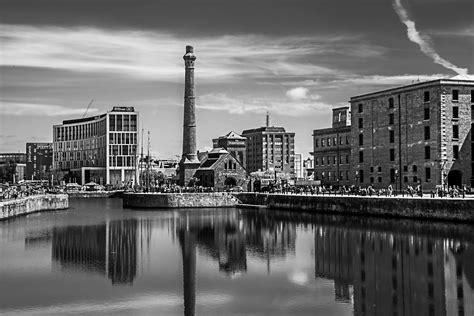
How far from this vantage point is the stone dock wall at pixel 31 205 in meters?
73.6

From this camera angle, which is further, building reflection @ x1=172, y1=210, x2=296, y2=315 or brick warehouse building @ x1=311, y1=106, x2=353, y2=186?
brick warehouse building @ x1=311, y1=106, x2=353, y2=186

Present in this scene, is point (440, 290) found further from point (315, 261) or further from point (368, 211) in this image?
point (368, 211)

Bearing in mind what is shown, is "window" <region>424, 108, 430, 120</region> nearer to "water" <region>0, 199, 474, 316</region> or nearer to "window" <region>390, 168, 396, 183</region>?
"window" <region>390, 168, 396, 183</region>

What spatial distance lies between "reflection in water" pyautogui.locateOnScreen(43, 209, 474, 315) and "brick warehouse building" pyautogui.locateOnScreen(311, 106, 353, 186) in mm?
32259

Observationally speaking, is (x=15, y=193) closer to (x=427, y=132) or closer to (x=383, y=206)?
(x=383, y=206)

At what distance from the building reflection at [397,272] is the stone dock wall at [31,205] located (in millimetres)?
39053

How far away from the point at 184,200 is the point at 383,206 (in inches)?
Result: 1512

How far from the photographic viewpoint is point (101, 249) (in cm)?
4778

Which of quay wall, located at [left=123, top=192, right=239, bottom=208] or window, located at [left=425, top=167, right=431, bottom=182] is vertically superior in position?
window, located at [left=425, top=167, right=431, bottom=182]

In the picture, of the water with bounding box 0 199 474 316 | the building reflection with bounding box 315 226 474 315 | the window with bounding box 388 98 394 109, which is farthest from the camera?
the window with bounding box 388 98 394 109

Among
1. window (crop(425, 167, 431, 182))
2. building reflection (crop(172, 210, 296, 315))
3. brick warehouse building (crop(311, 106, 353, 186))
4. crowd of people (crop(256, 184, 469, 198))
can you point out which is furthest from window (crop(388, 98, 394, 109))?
building reflection (crop(172, 210, 296, 315))

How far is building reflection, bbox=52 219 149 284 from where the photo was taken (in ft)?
128

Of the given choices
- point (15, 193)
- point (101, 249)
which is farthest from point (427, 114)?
point (15, 193)

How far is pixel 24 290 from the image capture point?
32.4 metres
